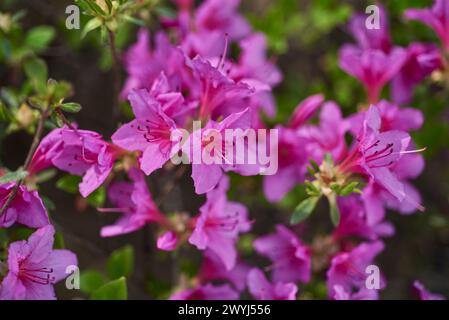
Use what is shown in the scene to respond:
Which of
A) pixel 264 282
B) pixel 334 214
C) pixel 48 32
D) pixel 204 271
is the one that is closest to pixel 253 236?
pixel 204 271

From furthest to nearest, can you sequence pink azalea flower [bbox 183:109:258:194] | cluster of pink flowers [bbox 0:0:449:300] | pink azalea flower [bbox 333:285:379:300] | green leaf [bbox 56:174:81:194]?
green leaf [bbox 56:174:81:194], pink azalea flower [bbox 333:285:379:300], cluster of pink flowers [bbox 0:0:449:300], pink azalea flower [bbox 183:109:258:194]

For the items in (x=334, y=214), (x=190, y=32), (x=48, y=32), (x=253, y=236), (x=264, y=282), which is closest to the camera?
(x=334, y=214)

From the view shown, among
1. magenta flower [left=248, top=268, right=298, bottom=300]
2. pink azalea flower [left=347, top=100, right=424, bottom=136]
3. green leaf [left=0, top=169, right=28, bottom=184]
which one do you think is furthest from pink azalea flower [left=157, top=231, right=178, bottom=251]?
pink azalea flower [left=347, top=100, right=424, bottom=136]

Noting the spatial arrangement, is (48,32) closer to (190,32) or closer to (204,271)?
(190,32)

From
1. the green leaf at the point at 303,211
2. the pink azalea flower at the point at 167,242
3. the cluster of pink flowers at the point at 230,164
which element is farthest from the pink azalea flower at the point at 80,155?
the green leaf at the point at 303,211

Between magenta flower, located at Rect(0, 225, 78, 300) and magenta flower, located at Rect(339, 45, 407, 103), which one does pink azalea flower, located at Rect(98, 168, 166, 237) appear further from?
magenta flower, located at Rect(339, 45, 407, 103)

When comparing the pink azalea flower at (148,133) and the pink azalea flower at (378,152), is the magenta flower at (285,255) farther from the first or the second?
the pink azalea flower at (148,133)

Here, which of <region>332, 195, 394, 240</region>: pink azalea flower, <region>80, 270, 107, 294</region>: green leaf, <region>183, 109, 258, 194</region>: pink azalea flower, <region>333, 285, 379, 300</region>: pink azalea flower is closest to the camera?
<region>183, 109, 258, 194</region>: pink azalea flower
